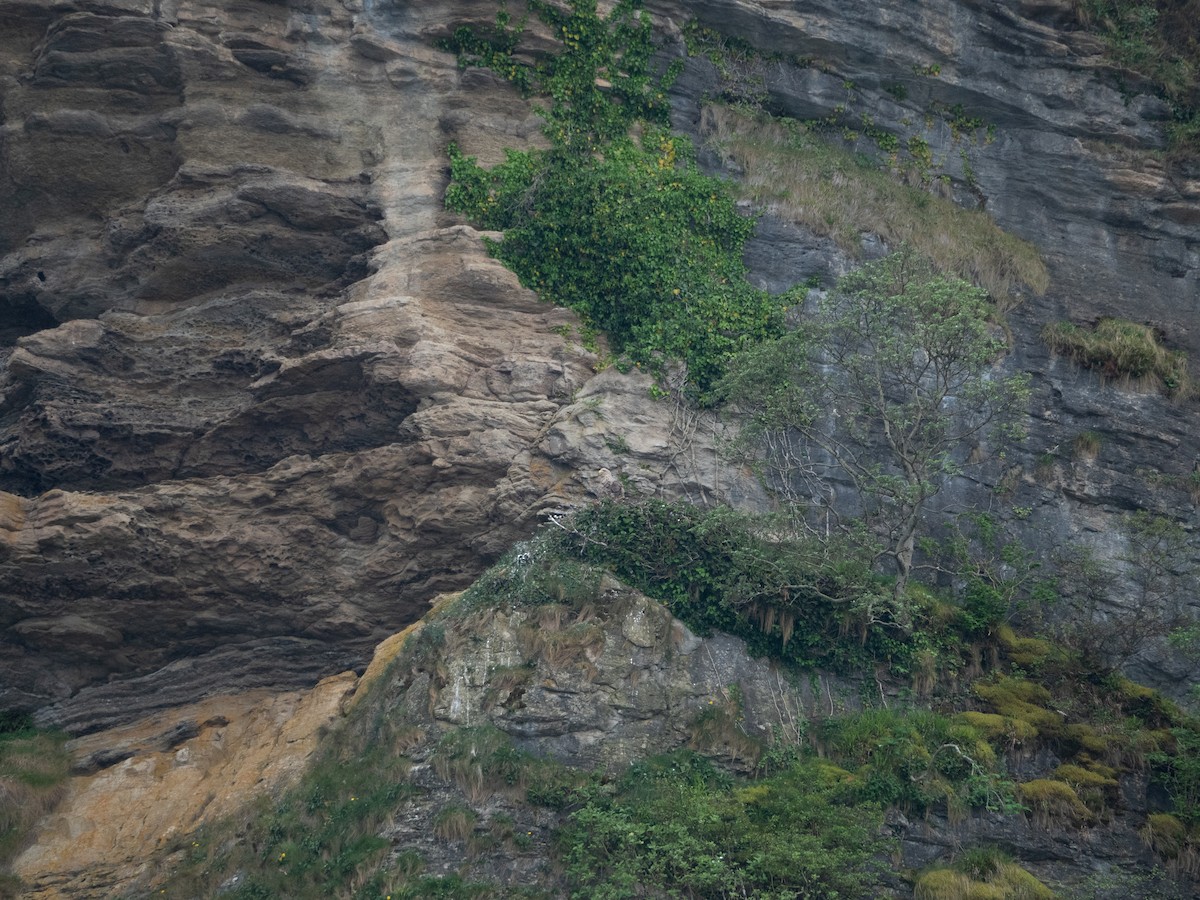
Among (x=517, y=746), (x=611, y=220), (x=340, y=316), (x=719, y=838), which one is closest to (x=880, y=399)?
(x=611, y=220)

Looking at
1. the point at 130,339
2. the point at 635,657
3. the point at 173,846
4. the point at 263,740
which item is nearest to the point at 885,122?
the point at 635,657

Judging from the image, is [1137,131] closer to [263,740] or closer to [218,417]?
[218,417]

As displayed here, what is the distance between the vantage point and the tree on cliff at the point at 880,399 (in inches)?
586

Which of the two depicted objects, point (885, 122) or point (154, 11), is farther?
point (885, 122)

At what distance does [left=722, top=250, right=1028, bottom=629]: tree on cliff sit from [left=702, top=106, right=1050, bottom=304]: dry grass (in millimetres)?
1847

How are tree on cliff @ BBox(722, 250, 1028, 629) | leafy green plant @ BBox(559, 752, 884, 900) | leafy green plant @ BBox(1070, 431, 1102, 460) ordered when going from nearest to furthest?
leafy green plant @ BBox(559, 752, 884, 900)
tree on cliff @ BBox(722, 250, 1028, 629)
leafy green plant @ BBox(1070, 431, 1102, 460)

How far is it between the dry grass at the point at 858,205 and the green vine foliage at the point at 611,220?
86cm

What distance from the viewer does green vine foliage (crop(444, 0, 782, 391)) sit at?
16641 millimetres

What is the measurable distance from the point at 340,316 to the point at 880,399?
7138 mm

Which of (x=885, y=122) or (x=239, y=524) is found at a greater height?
(x=885, y=122)

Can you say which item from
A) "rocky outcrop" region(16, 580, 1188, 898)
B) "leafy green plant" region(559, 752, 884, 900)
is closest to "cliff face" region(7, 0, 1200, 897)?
"rocky outcrop" region(16, 580, 1188, 898)

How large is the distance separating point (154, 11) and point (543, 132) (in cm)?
586

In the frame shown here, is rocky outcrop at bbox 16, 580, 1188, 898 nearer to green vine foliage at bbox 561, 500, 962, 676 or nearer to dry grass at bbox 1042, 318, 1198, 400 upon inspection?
green vine foliage at bbox 561, 500, 962, 676

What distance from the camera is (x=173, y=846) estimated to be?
44.5ft
